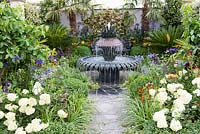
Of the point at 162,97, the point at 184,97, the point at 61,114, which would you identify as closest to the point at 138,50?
the point at 162,97

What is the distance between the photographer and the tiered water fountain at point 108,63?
6.45m

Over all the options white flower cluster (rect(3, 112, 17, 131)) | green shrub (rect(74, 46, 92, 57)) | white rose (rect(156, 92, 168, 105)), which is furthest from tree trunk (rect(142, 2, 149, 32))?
white flower cluster (rect(3, 112, 17, 131))

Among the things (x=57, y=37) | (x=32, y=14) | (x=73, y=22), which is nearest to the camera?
(x=57, y=37)

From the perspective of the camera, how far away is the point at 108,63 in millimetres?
6523

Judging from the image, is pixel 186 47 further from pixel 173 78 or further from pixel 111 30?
pixel 111 30

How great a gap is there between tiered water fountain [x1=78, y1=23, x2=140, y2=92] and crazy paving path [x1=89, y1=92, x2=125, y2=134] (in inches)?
27.8

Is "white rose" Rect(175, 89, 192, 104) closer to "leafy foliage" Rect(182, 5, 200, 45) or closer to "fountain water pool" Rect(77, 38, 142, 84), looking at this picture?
"leafy foliage" Rect(182, 5, 200, 45)

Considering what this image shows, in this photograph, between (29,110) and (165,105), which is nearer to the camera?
(29,110)

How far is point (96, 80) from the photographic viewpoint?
6.86 m

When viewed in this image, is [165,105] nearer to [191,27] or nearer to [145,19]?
[191,27]

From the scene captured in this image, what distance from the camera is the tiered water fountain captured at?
6.45 meters

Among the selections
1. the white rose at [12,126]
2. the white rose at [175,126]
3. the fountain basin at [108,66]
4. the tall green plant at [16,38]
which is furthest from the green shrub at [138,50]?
the white rose at [12,126]

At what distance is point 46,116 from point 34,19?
208 inches

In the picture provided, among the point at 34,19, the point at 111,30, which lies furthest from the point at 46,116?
the point at 34,19
